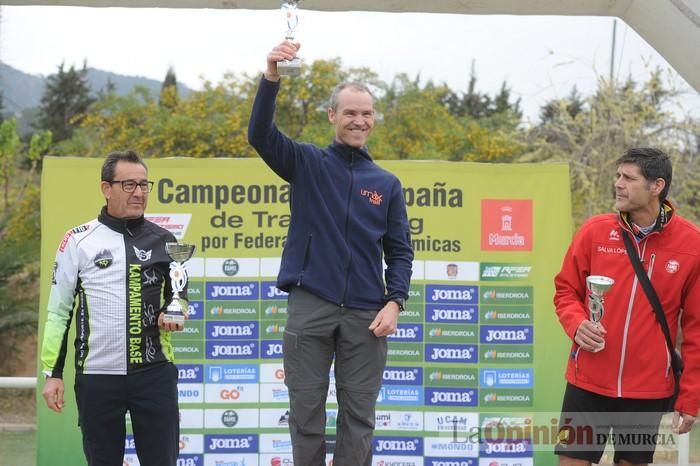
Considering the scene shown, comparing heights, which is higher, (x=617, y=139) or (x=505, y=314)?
(x=617, y=139)

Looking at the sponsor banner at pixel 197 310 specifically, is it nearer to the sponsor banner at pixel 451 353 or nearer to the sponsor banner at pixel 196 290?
the sponsor banner at pixel 196 290

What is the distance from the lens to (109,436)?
13.3 feet

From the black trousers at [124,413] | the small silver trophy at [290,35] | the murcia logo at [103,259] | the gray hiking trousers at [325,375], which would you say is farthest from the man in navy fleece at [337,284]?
the murcia logo at [103,259]

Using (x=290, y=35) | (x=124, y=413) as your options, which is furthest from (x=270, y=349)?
(x=290, y=35)

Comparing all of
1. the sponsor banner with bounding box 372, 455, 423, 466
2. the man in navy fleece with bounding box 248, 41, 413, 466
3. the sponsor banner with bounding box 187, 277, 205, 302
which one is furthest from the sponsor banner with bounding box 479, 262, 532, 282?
the man in navy fleece with bounding box 248, 41, 413, 466

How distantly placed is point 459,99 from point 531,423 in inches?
494

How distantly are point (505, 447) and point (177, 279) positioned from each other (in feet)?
8.43

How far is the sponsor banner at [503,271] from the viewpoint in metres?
5.73

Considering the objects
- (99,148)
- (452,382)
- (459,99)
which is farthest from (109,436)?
(459,99)

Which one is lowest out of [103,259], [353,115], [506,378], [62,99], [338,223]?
[506,378]

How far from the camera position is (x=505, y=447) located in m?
5.68

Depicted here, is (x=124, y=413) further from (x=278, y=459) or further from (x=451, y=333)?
(x=451, y=333)

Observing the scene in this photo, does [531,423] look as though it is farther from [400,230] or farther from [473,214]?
[400,230]

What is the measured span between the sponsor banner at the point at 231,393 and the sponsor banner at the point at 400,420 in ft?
2.50
